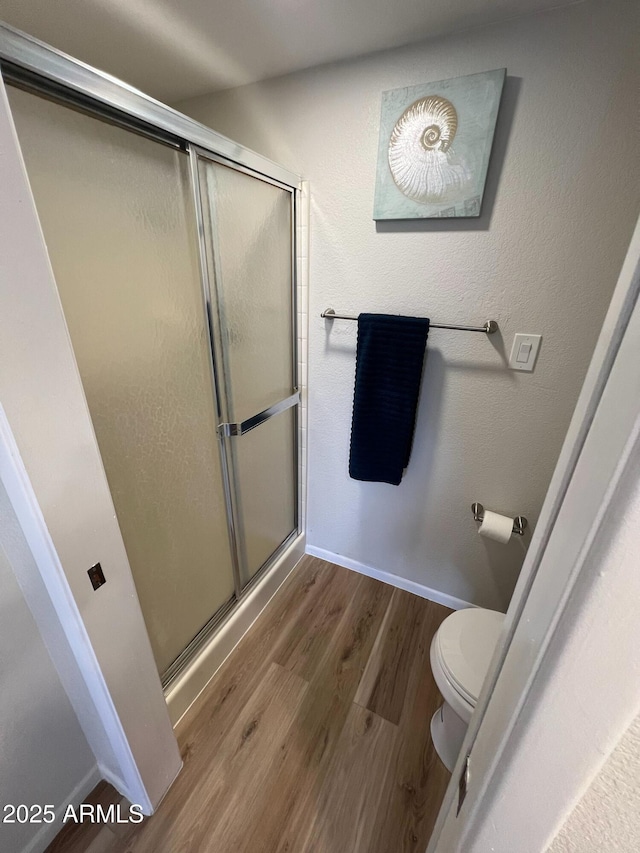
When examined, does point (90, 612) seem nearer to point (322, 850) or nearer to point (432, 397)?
point (322, 850)

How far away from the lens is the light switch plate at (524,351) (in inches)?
47.1

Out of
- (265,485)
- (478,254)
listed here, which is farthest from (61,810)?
(478,254)

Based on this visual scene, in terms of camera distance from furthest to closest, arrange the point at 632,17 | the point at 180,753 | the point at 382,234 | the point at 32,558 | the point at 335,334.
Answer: the point at 335,334 < the point at 382,234 < the point at 180,753 < the point at 632,17 < the point at 32,558

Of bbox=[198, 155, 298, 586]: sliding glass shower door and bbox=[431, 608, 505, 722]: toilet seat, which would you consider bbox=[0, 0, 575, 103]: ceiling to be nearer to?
bbox=[198, 155, 298, 586]: sliding glass shower door

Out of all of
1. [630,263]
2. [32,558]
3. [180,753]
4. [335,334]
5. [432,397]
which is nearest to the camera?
[630,263]

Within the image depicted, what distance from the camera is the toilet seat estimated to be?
1004 mm

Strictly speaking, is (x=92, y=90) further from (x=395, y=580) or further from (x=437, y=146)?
(x=395, y=580)

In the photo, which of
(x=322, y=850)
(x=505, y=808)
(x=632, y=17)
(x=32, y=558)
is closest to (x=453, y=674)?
(x=322, y=850)

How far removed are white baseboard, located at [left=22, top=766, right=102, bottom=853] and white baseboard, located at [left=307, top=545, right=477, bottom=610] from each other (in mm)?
1199

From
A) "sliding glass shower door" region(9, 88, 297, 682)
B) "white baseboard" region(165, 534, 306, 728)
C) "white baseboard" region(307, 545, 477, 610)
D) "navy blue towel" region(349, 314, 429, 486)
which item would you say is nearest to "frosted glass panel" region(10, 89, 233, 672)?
"sliding glass shower door" region(9, 88, 297, 682)

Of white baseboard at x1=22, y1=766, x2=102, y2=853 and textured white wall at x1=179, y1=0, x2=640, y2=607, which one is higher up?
textured white wall at x1=179, y1=0, x2=640, y2=607

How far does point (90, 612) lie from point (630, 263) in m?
1.04

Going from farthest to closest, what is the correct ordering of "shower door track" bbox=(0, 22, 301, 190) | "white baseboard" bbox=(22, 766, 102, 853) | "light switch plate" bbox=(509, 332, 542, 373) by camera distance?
1. "light switch plate" bbox=(509, 332, 542, 373)
2. "white baseboard" bbox=(22, 766, 102, 853)
3. "shower door track" bbox=(0, 22, 301, 190)

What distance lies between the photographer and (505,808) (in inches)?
16.0
